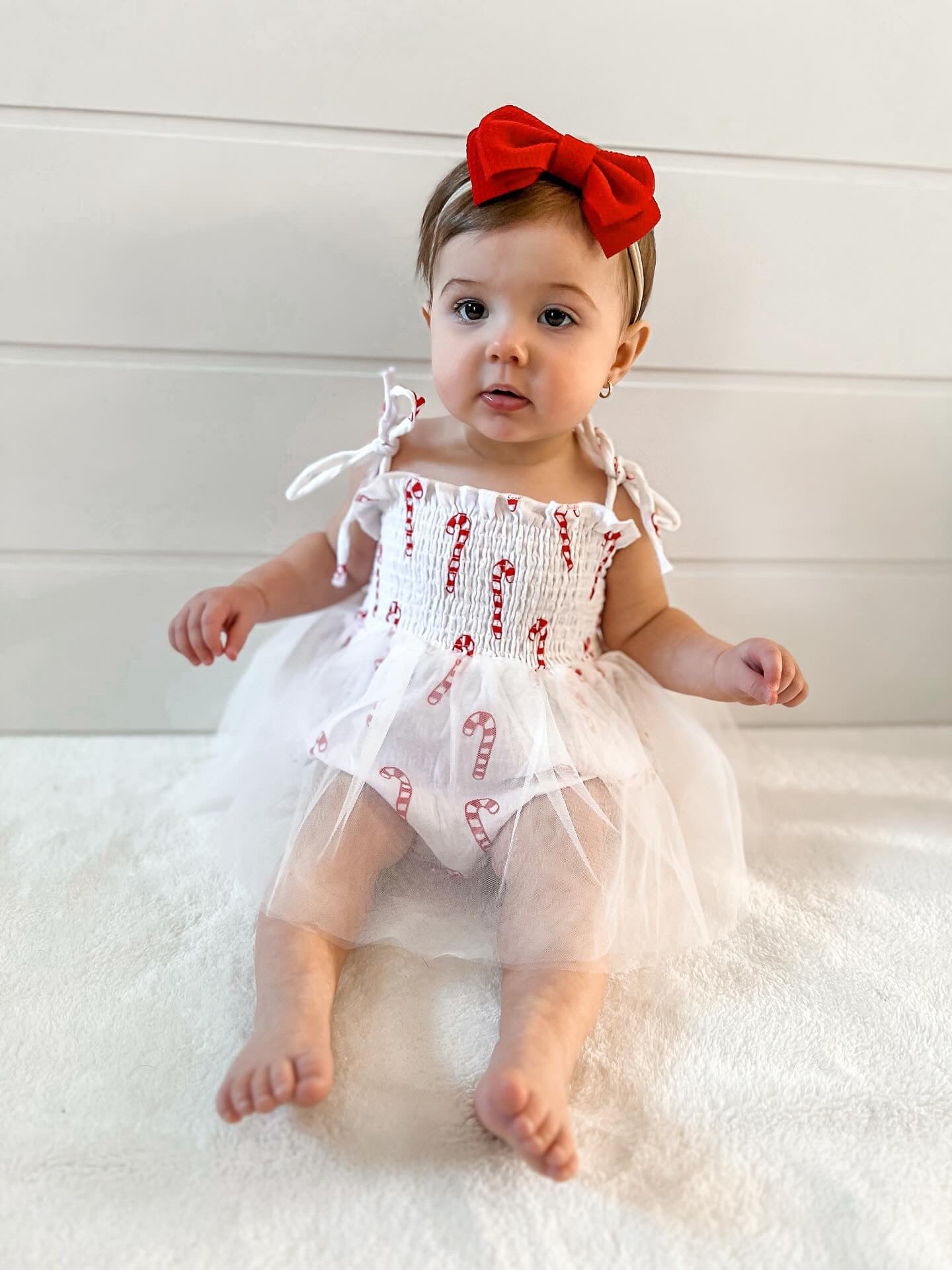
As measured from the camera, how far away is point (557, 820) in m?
0.84

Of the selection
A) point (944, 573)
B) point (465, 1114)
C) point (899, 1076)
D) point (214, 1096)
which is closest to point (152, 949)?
point (214, 1096)

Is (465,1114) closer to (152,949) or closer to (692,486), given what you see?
(152,949)

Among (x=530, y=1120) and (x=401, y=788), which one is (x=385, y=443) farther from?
(x=530, y=1120)

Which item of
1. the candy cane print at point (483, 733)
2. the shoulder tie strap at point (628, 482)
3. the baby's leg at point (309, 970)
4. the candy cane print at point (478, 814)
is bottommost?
the baby's leg at point (309, 970)

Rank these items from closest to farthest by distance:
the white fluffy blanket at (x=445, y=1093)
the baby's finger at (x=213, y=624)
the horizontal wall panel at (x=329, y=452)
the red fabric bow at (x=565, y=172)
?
the white fluffy blanket at (x=445, y=1093) < the red fabric bow at (x=565, y=172) < the baby's finger at (x=213, y=624) < the horizontal wall panel at (x=329, y=452)

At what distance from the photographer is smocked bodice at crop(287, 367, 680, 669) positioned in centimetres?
91

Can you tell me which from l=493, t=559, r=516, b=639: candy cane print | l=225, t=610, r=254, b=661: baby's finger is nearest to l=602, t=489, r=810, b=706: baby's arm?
l=493, t=559, r=516, b=639: candy cane print

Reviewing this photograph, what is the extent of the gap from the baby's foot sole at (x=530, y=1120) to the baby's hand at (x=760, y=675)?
0.36 metres

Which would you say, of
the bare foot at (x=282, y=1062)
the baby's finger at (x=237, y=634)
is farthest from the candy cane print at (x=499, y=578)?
the bare foot at (x=282, y=1062)

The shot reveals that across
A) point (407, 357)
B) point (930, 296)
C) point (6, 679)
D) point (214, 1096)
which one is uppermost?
point (930, 296)

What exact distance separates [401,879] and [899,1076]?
1.37 feet

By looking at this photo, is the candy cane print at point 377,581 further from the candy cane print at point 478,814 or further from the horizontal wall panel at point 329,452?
the candy cane print at point 478,814

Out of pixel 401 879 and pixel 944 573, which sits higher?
pixel 944 573

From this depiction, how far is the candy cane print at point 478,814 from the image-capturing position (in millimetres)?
844
